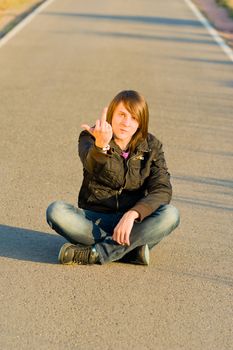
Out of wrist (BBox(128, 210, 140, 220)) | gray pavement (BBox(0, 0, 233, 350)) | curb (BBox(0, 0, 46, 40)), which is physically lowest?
curb (BBox(0, 0, 46, 40))

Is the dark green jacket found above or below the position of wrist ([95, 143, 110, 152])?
below

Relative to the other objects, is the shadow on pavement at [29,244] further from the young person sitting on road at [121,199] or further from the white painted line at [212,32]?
the white painted line at [212,32]

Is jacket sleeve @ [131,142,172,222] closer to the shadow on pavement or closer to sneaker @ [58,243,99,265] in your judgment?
sneaker @ [58,243,99,265]

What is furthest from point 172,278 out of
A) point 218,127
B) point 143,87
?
point 143,87

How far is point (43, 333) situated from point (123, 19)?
69.1 feet

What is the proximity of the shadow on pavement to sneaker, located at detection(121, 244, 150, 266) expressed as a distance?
0.42 m

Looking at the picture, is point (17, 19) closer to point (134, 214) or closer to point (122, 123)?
point (122, 123)

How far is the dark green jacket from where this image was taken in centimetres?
607

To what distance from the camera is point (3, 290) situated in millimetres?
5609

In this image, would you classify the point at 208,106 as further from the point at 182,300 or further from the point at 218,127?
the point at 182,300

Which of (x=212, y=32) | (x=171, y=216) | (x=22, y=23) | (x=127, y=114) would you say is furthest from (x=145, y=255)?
(x=22, y=23)

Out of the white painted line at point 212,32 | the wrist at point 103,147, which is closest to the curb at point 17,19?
the white painted line at point 212,32

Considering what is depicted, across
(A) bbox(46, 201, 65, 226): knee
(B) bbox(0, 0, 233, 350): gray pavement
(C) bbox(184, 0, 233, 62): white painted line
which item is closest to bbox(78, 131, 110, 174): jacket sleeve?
(A) bbox(46, 201, 65, 226): knee

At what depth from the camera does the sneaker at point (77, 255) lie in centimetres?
605
